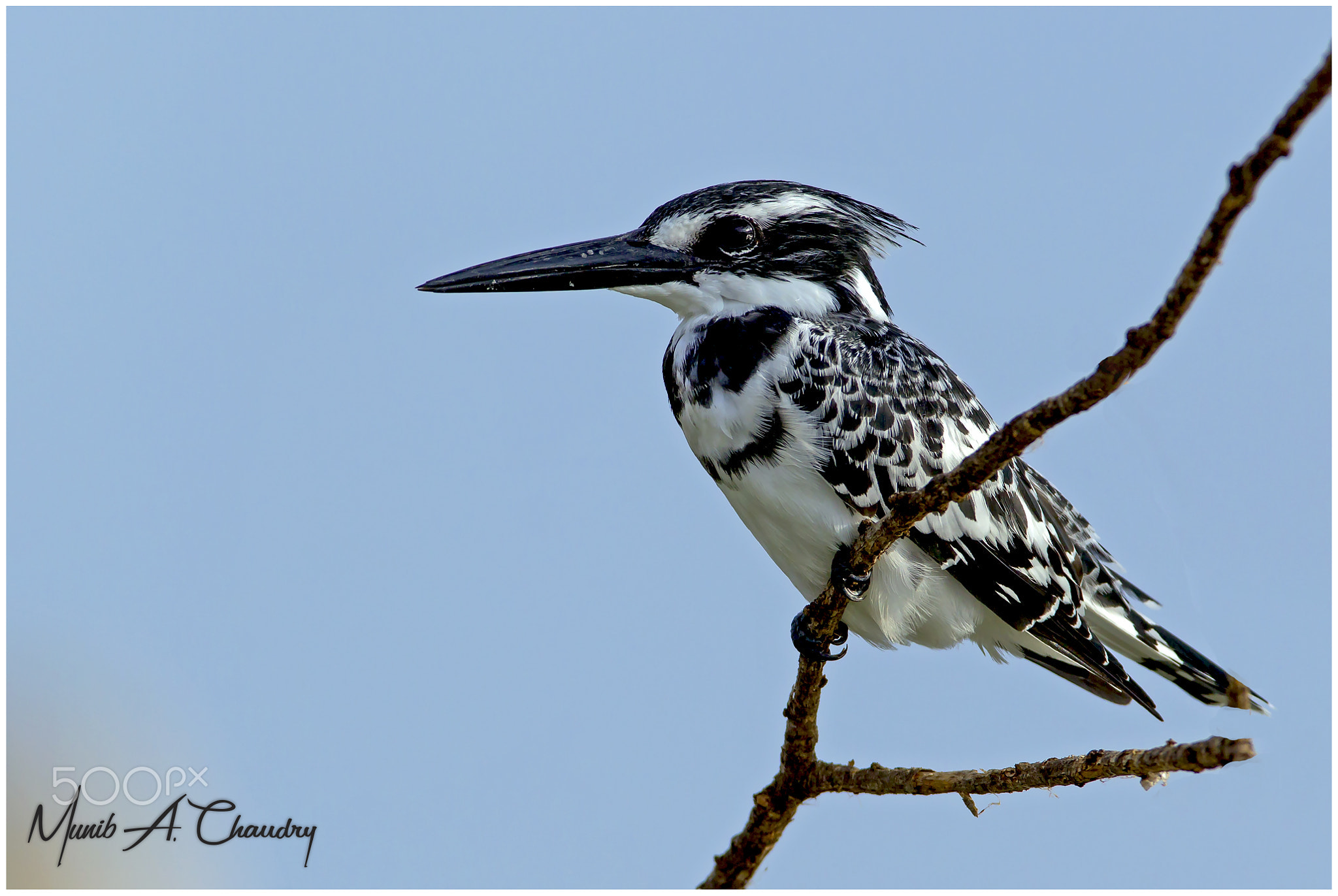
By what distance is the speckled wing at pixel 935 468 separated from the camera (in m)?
3.51

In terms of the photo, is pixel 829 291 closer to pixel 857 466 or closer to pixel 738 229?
pixel 738 229

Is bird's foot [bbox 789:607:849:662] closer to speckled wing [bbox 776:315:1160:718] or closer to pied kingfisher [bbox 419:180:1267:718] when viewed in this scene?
pied kingfisher [bbox 419:180:1267:718]

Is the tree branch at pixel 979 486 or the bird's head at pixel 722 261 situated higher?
the bird's head at pixel 722 261

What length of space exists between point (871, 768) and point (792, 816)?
0.27 meters

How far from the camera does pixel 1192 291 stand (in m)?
1.88

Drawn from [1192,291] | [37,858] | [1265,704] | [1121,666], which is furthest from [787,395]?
[37,858]

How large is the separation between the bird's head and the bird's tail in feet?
4.51

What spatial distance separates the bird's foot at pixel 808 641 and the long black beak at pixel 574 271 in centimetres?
128

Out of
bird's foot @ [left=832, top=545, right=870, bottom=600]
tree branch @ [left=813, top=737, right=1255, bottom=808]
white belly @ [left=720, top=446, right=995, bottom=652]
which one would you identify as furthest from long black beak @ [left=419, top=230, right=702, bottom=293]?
tree branch @ [left=813, top=737, right=1255, bottom=808]

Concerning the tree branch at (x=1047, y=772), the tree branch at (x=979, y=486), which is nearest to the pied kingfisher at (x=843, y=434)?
the tree branch at (x=979, y=486)

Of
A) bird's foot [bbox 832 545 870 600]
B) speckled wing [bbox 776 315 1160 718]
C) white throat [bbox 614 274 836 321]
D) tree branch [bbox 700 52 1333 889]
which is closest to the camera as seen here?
tree branch [bbox 700 52 1333 889]

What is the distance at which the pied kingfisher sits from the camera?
3.53m

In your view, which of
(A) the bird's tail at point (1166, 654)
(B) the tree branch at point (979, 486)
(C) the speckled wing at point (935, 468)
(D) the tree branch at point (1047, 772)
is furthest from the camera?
(A) the bird's tail at point (1166, 654)

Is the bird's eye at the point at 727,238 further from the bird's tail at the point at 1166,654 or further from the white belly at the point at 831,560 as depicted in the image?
the bird's tail at the point at 1166,654
